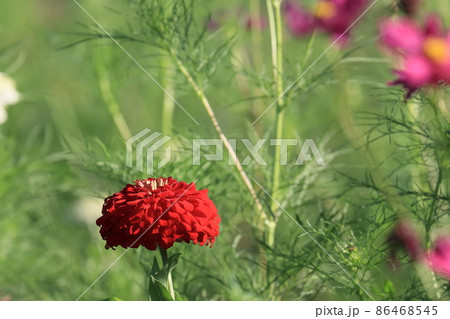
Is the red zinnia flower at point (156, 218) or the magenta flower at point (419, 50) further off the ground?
the magenta flower at point (419, 50)

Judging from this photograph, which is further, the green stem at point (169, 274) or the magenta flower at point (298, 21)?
the magenta flower at point (298, 21)

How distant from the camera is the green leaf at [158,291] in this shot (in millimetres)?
491

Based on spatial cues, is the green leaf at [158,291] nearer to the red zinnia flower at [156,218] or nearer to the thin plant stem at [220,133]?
the red zinnia flower at [156,218]

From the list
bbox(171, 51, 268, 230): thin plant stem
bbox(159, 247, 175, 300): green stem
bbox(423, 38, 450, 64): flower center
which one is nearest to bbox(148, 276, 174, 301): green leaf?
bbox(159, 247, 175, 300): green stem

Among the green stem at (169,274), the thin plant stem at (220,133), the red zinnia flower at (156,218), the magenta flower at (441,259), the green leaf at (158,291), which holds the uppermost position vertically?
the thin plant stem at (220,133)

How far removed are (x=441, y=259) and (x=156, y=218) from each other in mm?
247

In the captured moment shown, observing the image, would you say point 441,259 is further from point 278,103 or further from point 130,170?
point 130,170

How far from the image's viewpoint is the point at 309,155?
2.34 feet

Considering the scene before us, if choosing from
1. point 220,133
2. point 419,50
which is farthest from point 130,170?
point 419,50

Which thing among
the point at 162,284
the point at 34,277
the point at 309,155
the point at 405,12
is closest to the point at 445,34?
the point at 405,12

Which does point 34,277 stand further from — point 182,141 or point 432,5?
point 432,5

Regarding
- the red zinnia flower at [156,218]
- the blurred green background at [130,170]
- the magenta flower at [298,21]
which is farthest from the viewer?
the magenta flower at [298,21]

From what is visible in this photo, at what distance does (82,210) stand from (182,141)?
16.1 inches

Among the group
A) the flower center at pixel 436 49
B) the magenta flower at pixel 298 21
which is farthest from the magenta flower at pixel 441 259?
the magenta flower at pixel 298 21
